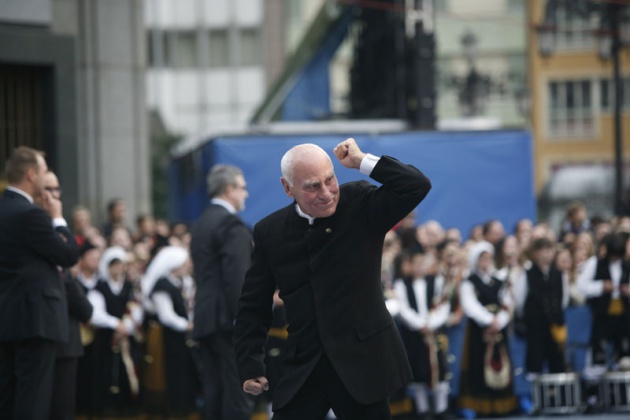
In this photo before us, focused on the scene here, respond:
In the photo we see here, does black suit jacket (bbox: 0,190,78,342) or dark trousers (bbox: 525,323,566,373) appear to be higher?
black suit jacket (bbox: 0,190,78,342)

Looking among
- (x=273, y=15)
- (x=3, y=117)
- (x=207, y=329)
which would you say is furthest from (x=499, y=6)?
(x=207, y=329)

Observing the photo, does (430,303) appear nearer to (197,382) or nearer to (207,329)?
(197,382)

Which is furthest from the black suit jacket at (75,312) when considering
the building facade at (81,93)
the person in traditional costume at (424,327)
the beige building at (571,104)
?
the beige building at (571,104)

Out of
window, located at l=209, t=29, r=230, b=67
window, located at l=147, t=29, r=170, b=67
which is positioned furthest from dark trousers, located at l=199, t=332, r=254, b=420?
window, located at l=147, t=29, r=170, b=67

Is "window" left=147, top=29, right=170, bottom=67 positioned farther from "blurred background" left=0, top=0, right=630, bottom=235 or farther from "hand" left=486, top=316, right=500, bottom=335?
"hand" left=486, top=316, right=500, bottom=335

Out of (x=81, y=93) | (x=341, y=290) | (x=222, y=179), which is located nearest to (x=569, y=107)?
(x=81, y=93)

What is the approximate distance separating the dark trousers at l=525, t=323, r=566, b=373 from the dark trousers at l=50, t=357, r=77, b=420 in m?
6.32

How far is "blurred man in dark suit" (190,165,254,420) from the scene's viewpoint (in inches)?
398

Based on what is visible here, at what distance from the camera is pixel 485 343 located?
47.4 feet

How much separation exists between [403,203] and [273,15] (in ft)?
192

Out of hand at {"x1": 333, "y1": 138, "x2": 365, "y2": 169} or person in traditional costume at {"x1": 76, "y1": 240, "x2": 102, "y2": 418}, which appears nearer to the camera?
hand at {"x1": 333, "y1": 138, "x2": 365, "y2": 169}

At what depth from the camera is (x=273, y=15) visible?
211 feet

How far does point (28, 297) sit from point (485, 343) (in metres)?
6.61

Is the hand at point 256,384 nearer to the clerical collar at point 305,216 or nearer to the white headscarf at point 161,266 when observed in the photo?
the clerical collar at point 305,216
